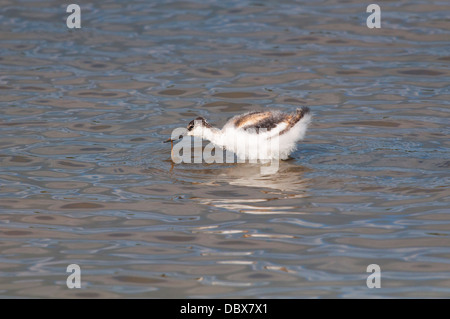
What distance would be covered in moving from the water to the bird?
30cm

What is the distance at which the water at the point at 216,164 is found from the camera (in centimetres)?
784

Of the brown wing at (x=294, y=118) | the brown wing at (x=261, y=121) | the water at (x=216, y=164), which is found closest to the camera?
the water at (x=216, y=164)

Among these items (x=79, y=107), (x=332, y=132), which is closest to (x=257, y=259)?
(x=332, y=132)

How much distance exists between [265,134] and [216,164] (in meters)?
0.97

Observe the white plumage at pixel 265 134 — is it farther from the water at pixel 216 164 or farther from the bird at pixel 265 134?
the water at pixel 216 164

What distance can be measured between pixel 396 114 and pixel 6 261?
7.27 meters

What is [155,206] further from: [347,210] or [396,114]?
[396,114]

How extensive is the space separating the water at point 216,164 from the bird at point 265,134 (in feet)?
0.98

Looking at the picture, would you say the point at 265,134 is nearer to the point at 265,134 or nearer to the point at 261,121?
the point at 265,134

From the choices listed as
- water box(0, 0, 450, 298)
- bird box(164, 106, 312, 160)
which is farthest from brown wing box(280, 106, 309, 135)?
water box(0, 0, 450, 298)

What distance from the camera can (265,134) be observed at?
10.9 meters

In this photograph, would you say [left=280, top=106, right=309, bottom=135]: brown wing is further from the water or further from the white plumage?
the water

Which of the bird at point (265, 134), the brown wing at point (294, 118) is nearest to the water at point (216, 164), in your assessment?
the bird at point (265, 134)

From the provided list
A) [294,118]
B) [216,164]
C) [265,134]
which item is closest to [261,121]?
[265,134]
